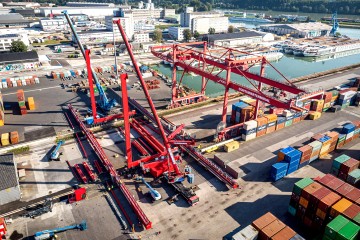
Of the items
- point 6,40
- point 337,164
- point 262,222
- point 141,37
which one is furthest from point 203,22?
point 262,222

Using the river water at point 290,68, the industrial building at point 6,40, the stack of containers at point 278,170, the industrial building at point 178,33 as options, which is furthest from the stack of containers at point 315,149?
the industrial building at point 6,40

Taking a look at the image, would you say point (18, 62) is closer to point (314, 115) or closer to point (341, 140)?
point (314, 115)

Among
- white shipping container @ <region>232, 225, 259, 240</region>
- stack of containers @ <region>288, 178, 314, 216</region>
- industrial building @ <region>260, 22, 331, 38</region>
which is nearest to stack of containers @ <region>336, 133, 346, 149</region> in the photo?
stack of containers @ <region>288, 178, 314, 216</region>

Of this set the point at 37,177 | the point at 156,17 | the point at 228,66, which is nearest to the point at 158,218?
the point at 37,177

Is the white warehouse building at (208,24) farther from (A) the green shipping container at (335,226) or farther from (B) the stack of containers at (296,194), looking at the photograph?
(A) the green shipping container at (335,226)

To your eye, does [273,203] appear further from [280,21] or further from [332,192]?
[280,21]

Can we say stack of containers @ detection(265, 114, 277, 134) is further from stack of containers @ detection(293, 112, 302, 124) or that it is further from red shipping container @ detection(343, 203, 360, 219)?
red shipping container @ detection(343, 203, 360, 219)
